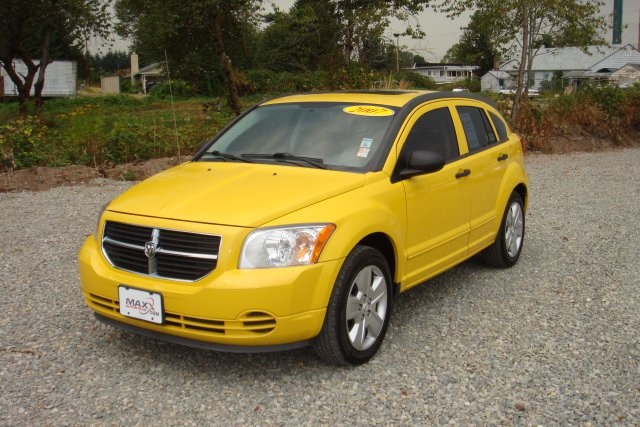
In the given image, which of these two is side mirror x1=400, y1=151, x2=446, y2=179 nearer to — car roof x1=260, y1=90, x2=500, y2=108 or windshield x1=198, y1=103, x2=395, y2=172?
windshield x1=198, y1=103, x2=395, y2=172

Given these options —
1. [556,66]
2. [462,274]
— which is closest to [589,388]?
[462,274]

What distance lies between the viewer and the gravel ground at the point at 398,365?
351cm

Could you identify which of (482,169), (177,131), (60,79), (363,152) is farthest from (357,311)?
(60,79)

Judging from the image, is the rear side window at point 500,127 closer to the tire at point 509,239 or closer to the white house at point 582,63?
the tire at point 509,239

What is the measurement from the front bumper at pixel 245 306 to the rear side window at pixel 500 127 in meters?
3.15

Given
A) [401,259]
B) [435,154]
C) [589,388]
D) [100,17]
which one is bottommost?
[589,388]

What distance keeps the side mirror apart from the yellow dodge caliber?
1cm

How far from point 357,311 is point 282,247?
0.69 meters

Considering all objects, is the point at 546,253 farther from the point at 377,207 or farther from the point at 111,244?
the point at 111,244

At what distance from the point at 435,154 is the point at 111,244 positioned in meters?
2.17

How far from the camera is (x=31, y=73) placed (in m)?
23.0

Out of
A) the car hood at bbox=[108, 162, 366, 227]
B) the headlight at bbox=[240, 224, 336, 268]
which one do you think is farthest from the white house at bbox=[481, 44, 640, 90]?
the headlight at bbox=[240, 224, 336, 268]

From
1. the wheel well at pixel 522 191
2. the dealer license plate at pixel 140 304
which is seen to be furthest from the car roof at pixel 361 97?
the dealer license plate at pixel 140 304

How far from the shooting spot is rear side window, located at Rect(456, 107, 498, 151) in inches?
220
